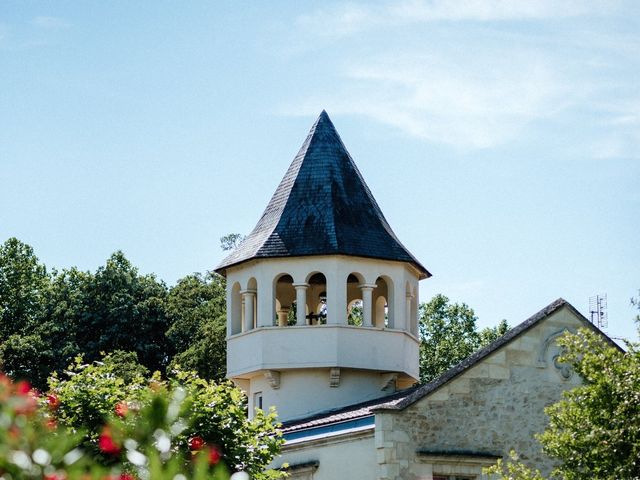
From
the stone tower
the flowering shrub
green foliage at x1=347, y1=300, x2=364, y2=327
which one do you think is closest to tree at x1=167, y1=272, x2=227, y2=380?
green foliage at x1=347, y1=300, x2=364, y2=327

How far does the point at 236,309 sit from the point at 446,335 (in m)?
28.2

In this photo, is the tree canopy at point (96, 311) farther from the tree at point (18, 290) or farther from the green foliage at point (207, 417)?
the green foliage at point (207, 417)

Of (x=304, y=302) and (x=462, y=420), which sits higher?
(x=304, y=302)

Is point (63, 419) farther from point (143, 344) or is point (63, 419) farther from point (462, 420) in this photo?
point (143, 344)

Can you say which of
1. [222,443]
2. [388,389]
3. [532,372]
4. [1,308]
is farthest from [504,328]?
[222,443]

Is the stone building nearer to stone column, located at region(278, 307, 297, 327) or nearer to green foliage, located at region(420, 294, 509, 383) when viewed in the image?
stone column, located at region(278, 307, 297, 327)

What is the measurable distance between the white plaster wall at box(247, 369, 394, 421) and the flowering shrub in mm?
4210

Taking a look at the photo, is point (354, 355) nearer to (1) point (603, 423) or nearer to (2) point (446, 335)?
(1) point (603, 423)

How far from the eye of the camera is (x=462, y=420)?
2584cm

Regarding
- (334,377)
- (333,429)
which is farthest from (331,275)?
(333,429)

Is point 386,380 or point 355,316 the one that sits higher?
point 355,316

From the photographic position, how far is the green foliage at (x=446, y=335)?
5888cm

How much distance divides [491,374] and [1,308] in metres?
38.2

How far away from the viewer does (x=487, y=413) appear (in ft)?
85.5
